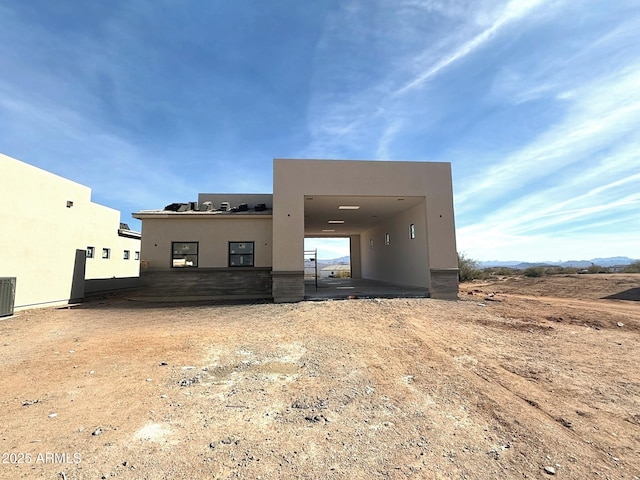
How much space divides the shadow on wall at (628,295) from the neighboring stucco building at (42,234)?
78.4ft

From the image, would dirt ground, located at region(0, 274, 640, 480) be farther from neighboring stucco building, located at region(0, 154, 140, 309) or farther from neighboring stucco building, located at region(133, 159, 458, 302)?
neighboring stucco building, located at region(133, 159, 458, 302)

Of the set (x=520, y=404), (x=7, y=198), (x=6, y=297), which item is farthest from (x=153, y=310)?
(x=520, y=404)

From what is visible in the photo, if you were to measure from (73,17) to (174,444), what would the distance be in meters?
10.7

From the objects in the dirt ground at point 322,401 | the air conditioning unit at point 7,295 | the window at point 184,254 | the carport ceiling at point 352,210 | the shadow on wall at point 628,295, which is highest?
the carport ceiling at point 352,210

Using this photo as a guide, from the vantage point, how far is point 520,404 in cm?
398

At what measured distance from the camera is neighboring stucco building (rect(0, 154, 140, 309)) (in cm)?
1009

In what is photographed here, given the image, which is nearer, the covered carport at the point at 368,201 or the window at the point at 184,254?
the covered carport at the point at 368,201

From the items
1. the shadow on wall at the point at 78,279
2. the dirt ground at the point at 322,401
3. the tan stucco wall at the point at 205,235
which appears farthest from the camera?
the tan stucco wall at the point at 205,235

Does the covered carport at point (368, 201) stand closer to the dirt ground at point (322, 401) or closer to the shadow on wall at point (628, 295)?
the dirt ground at point (322, 401)

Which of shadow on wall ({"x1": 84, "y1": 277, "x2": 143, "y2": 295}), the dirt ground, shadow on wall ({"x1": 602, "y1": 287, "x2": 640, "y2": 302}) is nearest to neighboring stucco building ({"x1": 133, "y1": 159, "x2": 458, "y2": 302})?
shadow on wall ({"x1": 84, "y1": 277, "x2": 143, "y2": 295})

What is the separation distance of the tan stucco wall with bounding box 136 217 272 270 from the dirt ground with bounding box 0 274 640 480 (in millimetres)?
5442

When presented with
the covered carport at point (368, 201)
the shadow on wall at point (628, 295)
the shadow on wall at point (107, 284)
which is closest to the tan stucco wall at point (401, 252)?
the covered carport at point (368, 201)

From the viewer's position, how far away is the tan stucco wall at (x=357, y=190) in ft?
39.9

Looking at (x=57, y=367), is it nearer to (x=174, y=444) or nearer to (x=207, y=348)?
(x=207, y=348)
